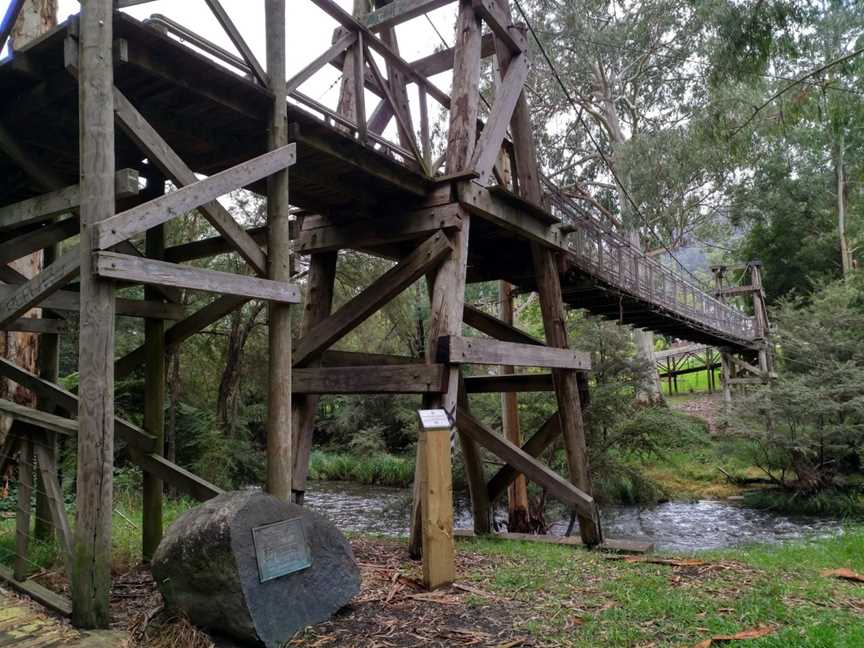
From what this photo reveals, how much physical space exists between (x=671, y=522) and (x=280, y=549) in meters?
10.2

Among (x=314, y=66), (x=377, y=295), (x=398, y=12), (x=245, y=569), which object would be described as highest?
(x=398, y=12)

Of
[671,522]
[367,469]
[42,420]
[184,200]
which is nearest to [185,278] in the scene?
[184,200]

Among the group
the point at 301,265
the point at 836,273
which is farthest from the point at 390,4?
the point at 836,273

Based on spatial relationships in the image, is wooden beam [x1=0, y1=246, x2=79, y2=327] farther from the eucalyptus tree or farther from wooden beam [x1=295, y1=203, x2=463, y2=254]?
the eucalyptus tree

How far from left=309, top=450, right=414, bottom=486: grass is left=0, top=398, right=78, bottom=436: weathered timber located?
12.1 m

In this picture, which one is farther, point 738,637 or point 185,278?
point 185,278

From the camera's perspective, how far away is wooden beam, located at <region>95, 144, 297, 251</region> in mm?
3348

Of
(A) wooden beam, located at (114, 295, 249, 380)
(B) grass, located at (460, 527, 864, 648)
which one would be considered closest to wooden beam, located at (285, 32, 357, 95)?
(A) wooden beam, located at (114, 295, 249, 380)

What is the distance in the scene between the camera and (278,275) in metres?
4.34

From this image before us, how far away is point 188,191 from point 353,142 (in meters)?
1.42

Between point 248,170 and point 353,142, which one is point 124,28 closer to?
point 248,170

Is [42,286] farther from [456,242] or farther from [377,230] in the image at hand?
[456,242]

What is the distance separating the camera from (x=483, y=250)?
297 inches

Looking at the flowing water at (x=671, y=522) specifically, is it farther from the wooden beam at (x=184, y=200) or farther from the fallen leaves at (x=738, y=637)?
Result: the wooden beam at (x=184, y=200)
